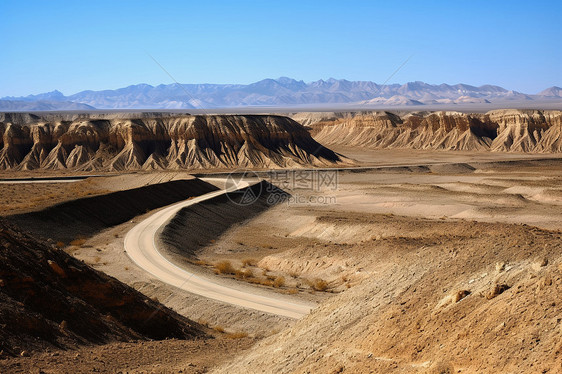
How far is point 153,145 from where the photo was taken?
9288 centimetres

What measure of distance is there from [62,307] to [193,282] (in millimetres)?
10861

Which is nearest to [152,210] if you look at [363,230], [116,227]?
[116,227]

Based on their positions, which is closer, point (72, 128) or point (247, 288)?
point (247, 288)

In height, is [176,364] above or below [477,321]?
below

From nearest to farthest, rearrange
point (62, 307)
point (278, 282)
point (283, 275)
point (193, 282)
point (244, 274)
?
point (62, 307) → point (193, 282) → point (278, 282) → point (244, 274) → point (283, 275)

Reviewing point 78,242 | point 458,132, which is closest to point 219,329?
point 78,242

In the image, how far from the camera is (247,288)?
2548 centimetres

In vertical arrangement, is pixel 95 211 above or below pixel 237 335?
above

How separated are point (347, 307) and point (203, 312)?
9233mm

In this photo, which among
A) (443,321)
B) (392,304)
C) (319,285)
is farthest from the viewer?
(319,285)

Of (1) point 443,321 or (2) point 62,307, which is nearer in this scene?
(1) point 443,321

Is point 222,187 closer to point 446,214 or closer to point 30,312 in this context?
point 446,214

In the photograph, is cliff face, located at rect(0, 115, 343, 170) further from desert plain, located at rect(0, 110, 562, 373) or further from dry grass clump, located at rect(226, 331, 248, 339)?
dry grass clump, located at rect(226, 331, 248, 339)

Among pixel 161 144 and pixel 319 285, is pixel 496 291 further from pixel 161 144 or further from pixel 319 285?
pixel 161 144
